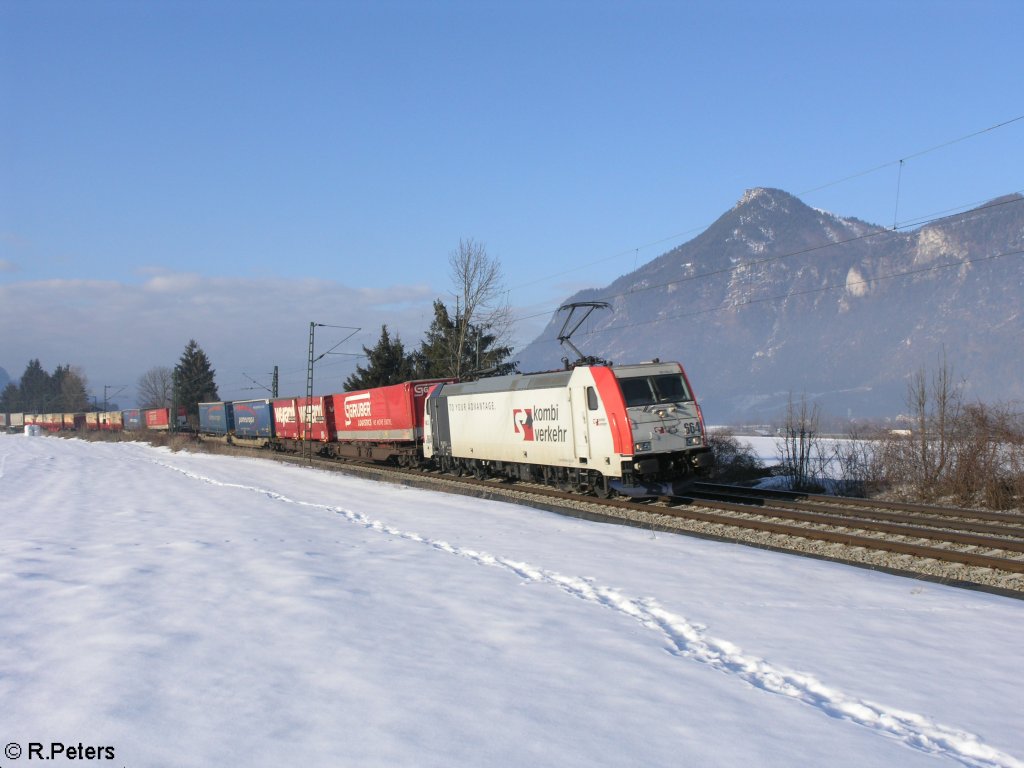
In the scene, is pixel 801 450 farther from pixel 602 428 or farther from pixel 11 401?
pixel 11 401

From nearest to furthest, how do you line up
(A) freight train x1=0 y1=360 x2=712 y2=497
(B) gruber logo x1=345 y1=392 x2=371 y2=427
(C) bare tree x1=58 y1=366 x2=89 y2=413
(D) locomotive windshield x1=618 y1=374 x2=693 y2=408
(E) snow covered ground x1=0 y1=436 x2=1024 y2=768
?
(E) snow covered ground x1=0 y1=436 x2=1024 y2=768, (A) freight train x1=0 y1=360 x2=712 y2=497, (D) locomotive windshield x1=618 y1=374 x2=693 y2=408, (B) gruber logo x1=345 y1=392 x2=371 y2=427, (C) bare tree x1=58 y1=366 x2=89 y2=413

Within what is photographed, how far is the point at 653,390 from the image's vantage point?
17.3 m

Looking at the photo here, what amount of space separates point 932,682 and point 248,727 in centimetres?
496

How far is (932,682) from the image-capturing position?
5.87 metres

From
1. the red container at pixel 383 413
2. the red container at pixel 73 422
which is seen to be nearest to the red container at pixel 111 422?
the red container at pixel 73 422

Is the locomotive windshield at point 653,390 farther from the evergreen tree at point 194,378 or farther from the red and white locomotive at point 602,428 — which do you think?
the evergreen tree at point 194,378

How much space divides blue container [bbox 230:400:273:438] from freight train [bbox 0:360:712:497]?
16464 mm

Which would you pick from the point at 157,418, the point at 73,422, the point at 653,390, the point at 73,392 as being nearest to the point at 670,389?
the point at 653,390

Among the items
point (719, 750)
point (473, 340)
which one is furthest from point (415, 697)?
Result: point (473, 340)

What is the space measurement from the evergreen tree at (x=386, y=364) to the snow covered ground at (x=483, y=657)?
3989cm

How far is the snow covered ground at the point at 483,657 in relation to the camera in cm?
427

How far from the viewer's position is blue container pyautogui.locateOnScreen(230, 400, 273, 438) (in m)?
47.6

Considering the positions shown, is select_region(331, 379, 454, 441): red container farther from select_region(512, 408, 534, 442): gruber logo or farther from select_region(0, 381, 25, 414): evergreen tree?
select_region(0, 381, 25, 414): evergreen tree

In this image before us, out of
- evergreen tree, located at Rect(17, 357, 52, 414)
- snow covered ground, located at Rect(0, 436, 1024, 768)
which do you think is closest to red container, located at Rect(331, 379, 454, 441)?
snow covered ground, located at Rect(0, 436, 1024, 768)
